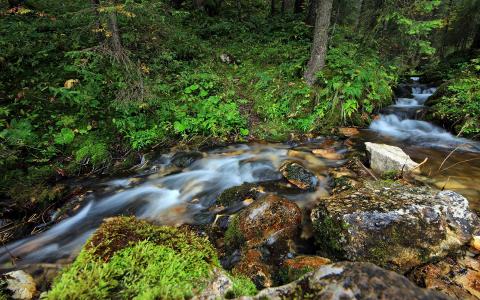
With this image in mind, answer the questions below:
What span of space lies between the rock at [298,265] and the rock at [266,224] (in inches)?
15.6

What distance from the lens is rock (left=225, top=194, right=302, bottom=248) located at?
3.60 m

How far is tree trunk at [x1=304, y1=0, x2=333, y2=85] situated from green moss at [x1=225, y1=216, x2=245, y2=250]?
5574 millimetres

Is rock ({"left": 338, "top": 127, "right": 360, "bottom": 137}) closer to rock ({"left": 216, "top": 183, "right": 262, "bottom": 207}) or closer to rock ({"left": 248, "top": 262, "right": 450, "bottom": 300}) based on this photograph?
rock ({"left": 216, "top": 183, "right": 262, "bottom": 207})

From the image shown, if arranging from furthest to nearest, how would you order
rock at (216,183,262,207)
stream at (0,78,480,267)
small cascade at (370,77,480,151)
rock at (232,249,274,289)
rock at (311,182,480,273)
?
small cascade at (370,77,480,151) < rock at (216,183,262,207) < stream at (0,78,480,267) < rock at (311,182,480,273) < rock at (232,249,274,289)

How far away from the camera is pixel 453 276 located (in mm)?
3059

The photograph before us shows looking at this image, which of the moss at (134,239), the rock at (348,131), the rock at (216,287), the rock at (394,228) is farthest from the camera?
the rock at (348,131)

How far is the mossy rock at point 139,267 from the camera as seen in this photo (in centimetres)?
173

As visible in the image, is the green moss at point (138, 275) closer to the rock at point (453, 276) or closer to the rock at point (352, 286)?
the rock at point (352, 286)

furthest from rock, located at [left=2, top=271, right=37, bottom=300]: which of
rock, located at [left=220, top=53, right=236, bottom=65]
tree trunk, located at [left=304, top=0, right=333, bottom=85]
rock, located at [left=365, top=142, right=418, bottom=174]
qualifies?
rock, located at [left=220, top=53, right=236, bottom=65]

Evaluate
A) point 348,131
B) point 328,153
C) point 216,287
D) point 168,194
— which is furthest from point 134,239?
point 348,131

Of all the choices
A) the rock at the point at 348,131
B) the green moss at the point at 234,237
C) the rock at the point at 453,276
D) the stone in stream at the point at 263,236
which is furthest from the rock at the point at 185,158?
the rock at the point at 453,276

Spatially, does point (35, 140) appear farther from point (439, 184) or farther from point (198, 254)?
point (439, 184)

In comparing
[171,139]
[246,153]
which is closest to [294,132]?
[246,153]

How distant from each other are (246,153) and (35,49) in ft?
21.6
